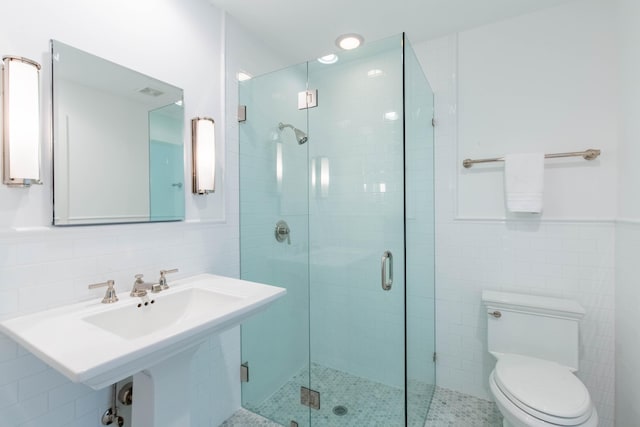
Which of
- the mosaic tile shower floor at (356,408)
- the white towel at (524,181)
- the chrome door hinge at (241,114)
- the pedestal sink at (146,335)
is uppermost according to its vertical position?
the chrome door hinge at (241,114)

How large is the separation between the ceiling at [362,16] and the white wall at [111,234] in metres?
0.26

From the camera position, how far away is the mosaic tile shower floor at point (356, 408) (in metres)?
1.70

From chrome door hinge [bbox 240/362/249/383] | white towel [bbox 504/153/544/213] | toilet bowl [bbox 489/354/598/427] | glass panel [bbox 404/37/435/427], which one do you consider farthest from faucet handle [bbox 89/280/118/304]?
white towel [bbox 504/153/544/213]

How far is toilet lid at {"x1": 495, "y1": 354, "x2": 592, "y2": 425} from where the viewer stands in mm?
1238

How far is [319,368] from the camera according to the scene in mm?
1861

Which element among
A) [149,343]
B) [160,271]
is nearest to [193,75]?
[160,271]

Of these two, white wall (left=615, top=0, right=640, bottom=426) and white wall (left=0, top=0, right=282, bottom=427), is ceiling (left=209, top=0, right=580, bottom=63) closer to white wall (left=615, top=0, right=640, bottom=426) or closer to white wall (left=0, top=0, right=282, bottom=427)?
white wall (left=0, top=0, right=282, bottom=427)

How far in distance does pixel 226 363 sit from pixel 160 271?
2.63 ft

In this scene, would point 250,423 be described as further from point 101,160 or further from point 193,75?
point 193,75

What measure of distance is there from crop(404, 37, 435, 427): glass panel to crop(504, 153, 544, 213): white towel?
1.57 feet

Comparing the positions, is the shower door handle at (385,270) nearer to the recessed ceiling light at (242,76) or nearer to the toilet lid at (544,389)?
the toilet lid at (544,389)

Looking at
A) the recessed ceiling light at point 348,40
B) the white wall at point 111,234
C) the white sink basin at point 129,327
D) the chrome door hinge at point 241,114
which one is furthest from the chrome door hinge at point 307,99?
the white sink basin at point 129,327

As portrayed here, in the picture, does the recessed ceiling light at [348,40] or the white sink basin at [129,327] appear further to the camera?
the recessed ceiling light at [348,40]

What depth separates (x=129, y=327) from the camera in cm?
120
